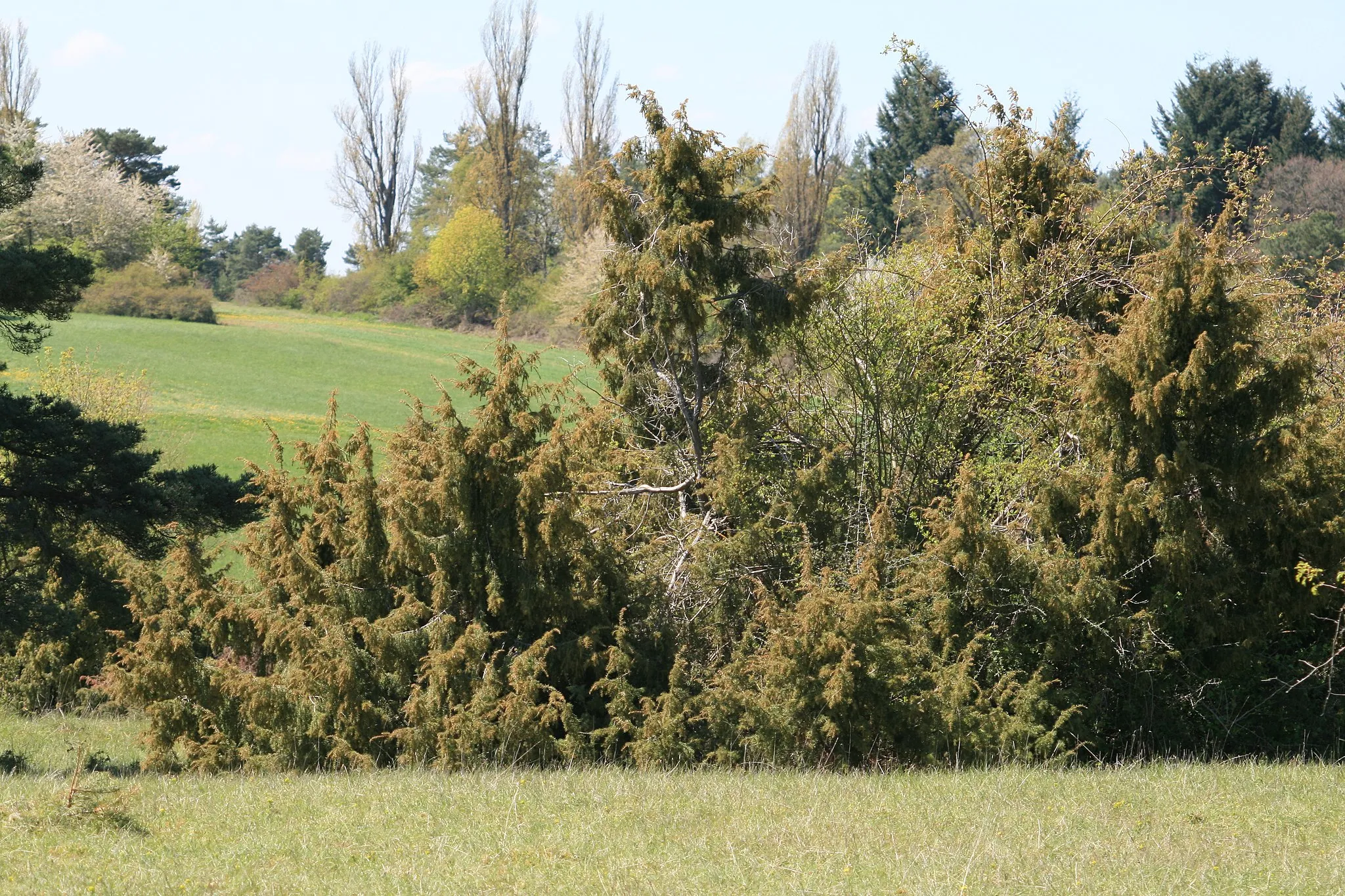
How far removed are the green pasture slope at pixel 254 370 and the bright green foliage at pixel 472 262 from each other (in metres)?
4.22

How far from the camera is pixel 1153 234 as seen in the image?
17078 mm

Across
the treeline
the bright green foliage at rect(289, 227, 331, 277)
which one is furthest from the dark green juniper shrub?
the bright green foliage at rect(289, 227, 331, 277)

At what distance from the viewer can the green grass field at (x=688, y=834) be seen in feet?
22.5

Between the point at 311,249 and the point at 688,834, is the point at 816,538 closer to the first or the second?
the point at 688,834

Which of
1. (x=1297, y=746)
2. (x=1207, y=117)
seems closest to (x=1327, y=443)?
(x=1297, y=746)

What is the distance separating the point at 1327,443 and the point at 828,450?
5.39 metres

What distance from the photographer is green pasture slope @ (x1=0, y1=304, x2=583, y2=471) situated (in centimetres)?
3244

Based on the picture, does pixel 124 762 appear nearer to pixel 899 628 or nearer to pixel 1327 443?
pixel 899 628

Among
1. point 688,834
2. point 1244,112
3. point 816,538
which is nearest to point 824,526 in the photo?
point 816,538

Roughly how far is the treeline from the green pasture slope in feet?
41.9

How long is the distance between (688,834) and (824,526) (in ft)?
24.6

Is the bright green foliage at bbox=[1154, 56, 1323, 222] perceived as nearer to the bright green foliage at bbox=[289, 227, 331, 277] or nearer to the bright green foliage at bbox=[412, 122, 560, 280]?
the bright green foliage at bbox=[412, 122, 560, 280]

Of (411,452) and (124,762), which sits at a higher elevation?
(411,452)

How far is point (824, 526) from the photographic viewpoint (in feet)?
49.8
